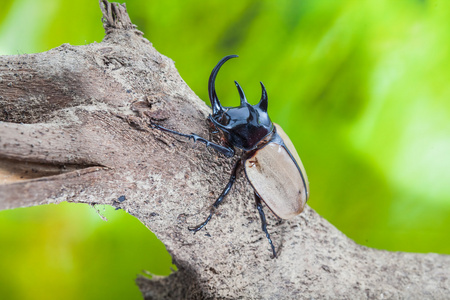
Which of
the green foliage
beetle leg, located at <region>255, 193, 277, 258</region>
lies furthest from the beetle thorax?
the green foliage

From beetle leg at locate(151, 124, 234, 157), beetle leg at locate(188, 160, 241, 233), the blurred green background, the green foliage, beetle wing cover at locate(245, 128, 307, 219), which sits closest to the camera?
beetle leg at locate(151, 124, 234, 157)

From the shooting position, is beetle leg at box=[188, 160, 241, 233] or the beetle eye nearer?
beetle leg at box=[188, 160, 241, 233]

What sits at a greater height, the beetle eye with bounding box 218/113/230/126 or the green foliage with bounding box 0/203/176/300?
the beetle eye with bounding box 218/113/230/126

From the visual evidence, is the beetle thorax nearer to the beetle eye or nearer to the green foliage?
the beetle eye

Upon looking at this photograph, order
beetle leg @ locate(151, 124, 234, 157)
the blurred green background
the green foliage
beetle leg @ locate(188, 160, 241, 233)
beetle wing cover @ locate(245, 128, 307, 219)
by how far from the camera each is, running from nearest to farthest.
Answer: beetle leg @ locate(151, 124, 234, 157) < beetle leg @ locate(188, 160, 241, 233) < beetle wing cover @ locate(245, 128, 307, 219) < the green foliage < the blurred green background

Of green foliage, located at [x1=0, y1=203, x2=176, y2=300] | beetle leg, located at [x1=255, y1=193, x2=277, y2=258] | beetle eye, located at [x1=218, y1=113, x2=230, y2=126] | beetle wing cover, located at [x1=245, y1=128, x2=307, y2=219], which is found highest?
beetle eye, located at [x1=218, y1=113, x2=230, y2=126]

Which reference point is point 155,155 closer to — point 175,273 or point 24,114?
point 24,114

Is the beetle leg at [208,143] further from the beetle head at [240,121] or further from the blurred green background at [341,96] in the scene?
the blurred green background at [341,96]

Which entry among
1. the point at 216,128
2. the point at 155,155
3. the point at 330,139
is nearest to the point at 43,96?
the point at 155,155
